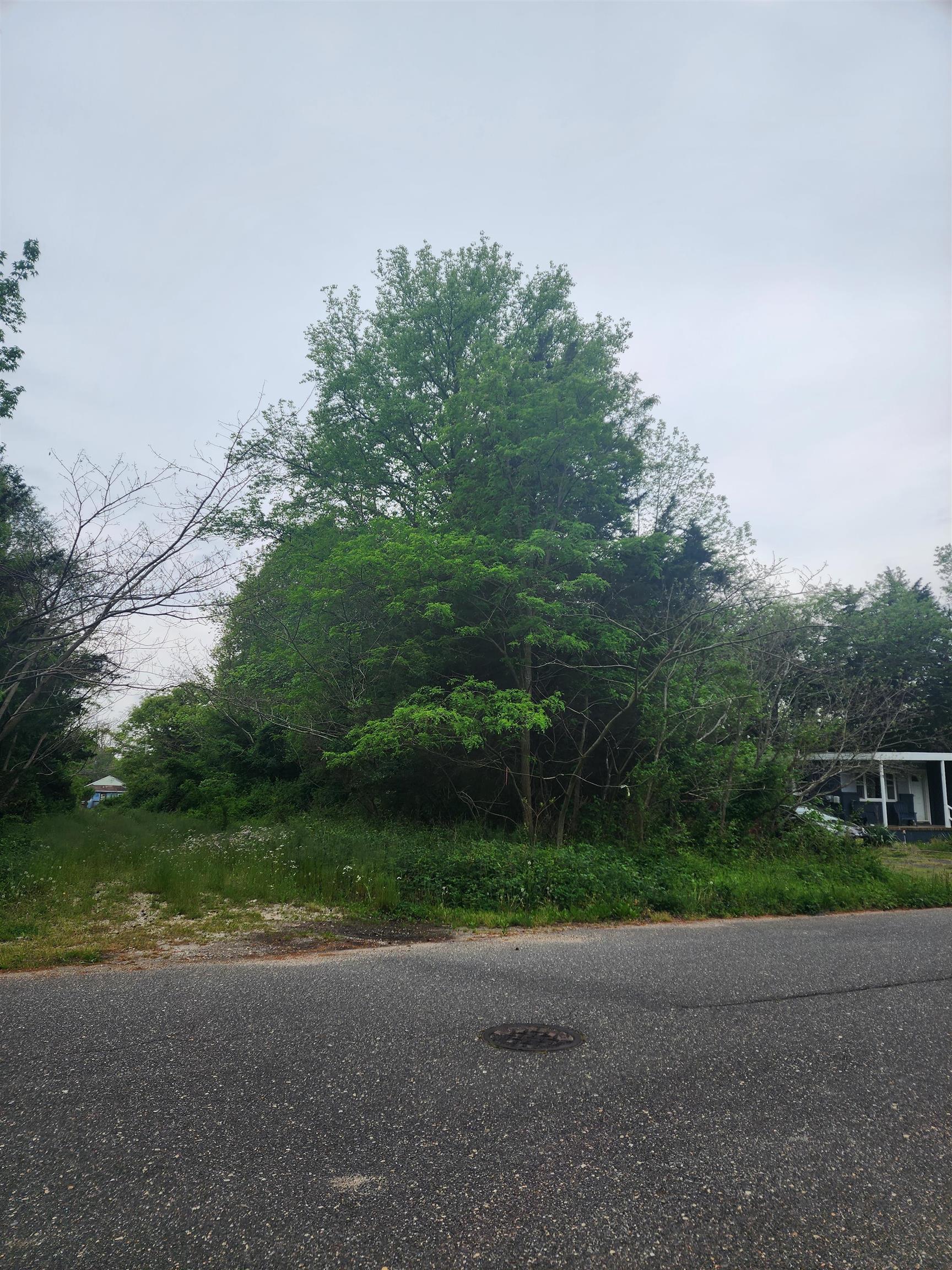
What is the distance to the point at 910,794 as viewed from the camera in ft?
92.6

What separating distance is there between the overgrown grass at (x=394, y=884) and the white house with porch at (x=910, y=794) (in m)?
14.7

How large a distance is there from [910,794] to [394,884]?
26.4 m

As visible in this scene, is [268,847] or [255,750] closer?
[268,847]

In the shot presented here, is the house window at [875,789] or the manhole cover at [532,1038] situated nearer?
the manhole cover at [532,1038]

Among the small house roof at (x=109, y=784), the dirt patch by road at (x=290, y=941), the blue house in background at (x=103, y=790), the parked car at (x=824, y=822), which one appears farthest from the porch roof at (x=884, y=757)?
the small house roof at (x=109, y=784)

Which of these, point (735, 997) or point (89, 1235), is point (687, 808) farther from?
point (89, 1235)

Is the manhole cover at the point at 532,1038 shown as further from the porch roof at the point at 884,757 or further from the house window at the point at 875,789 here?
the house window at the point at 875,789

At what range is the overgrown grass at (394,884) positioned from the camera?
803 cm

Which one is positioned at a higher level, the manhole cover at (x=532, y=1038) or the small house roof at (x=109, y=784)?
the manhole cover at (x=532, y=1038)

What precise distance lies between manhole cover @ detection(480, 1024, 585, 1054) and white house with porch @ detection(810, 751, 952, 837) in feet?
78.8

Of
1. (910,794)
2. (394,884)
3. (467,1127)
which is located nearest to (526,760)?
(394,884)

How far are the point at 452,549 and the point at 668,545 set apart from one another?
4.42 m

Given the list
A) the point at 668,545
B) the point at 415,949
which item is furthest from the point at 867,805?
the point at 415,949

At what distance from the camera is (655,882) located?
999 cm
